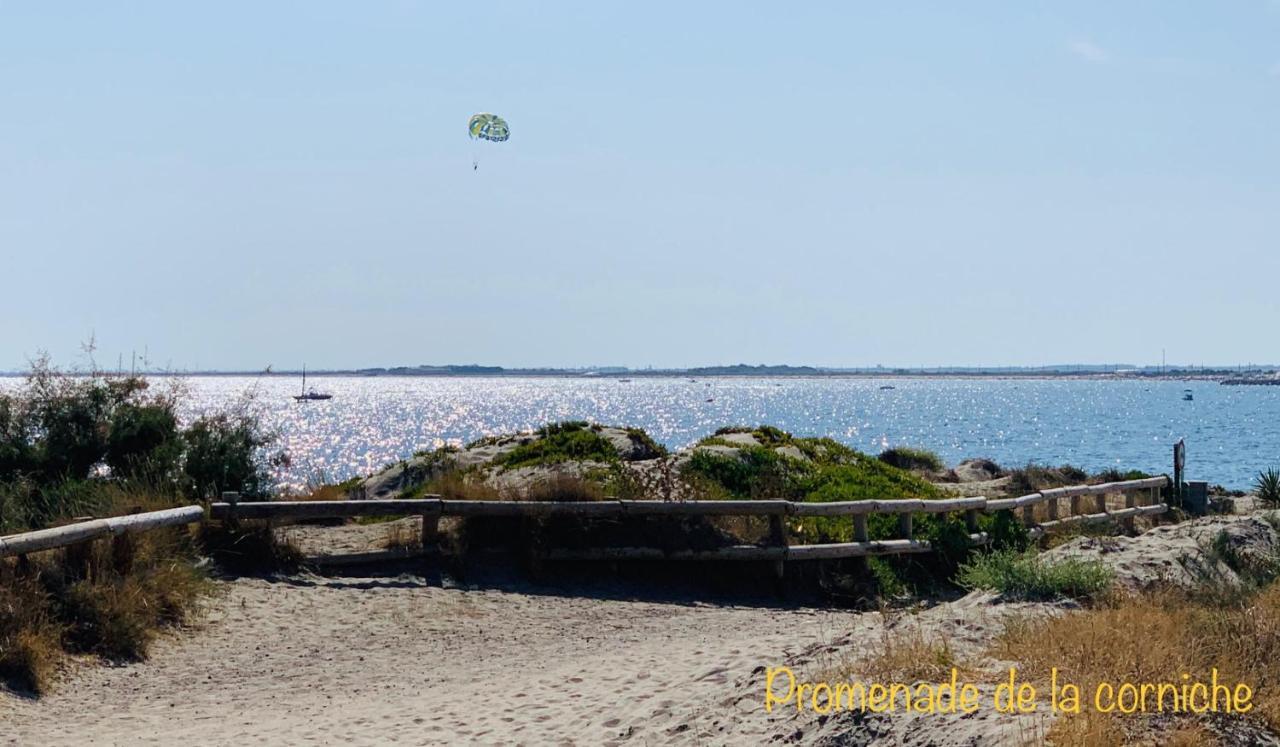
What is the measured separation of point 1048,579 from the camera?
10.9 m

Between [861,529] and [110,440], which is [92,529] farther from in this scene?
[861,529]

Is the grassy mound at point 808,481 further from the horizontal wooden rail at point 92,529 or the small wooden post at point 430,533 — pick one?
the horizontal wooden rail at point 92,529

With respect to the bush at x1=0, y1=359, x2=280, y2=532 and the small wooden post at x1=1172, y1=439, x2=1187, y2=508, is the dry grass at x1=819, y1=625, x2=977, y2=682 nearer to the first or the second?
the bush at x1=0, y1=359, x2=280, y2=532

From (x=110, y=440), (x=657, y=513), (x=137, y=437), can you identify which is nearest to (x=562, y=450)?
(x=657, y=513)

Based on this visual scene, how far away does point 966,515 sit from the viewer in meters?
17.9

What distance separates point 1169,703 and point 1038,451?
74.7m

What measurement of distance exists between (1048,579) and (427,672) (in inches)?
236

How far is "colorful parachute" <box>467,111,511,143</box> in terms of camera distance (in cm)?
2691

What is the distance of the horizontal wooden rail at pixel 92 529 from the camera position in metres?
10.4

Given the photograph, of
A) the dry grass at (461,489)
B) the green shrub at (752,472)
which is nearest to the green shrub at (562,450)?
the green shrub at (752,472)

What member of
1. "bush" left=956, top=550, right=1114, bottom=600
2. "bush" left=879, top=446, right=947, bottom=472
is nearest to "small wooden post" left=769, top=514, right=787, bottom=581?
"bush" left=956, top=550, right=1114, bottom=600

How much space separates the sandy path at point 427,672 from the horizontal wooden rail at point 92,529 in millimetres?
1014

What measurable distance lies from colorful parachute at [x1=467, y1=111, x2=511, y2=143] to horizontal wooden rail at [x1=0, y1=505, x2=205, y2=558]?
50.2ft

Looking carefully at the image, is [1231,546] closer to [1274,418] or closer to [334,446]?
[334,446]
